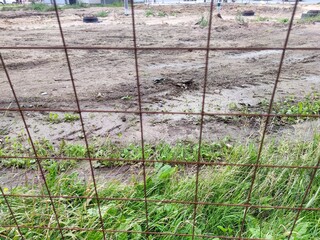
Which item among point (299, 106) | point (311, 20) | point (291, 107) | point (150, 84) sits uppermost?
point (299, 106)

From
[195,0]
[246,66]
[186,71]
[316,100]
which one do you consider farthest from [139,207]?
[195,0]

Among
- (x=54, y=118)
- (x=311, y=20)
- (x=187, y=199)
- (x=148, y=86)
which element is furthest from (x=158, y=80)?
(x=311, y=20)

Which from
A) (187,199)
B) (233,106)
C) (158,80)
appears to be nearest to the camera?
(187,199)

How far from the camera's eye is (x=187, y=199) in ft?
7.42

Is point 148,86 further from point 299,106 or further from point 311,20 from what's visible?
point 311,20

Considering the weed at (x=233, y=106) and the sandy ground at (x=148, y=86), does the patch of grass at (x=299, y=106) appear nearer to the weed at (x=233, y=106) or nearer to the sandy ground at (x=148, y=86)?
the sandy ground at (x=148, y=86)

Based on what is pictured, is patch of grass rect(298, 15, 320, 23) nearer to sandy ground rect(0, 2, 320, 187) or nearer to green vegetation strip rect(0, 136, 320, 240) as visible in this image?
sandy ground rect(0, 2, 320, 187)

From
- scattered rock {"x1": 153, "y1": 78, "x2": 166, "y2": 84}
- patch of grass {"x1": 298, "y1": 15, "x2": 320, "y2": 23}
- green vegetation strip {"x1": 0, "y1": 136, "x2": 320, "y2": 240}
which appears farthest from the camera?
patch of grass {"x1": 298, "y1": 15, "x2": 320, "y2": 23}

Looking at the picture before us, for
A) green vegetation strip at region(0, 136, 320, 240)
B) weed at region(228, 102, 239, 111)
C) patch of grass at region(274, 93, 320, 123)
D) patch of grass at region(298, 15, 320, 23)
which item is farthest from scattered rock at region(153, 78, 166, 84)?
patch of grass at region(298, 15, 320, 23)

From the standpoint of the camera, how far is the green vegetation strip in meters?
1.98

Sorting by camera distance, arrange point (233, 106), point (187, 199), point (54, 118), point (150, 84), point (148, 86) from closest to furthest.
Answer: point (187, 199), point (54, 118), point (233, 106), point (148, 86), point (150, 84)

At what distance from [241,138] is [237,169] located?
3.73 feet

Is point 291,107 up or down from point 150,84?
up

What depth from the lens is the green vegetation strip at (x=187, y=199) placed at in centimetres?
198
